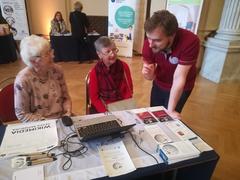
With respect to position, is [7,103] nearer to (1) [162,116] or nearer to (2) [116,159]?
(2) [116,159]

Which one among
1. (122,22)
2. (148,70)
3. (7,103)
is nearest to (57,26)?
(122,22)

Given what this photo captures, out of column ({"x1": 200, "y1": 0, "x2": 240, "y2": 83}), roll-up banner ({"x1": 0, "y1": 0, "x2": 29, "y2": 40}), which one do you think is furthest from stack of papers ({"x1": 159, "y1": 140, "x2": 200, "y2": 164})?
roll-up banner ({"x1": 0, "y1": 0, "x2": 29, "y2": 40})

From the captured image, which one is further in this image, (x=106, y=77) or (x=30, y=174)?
(x=106, y=77)

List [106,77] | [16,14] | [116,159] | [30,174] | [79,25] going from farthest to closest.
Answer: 1. [16,14]
2. [79,25]
3. [106,77]
4. [116,159]
5. [30,174]

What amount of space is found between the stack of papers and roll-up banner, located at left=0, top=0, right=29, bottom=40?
247 inches

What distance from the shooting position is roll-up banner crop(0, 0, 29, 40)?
5797 mm

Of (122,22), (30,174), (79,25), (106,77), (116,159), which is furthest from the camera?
(122,22)

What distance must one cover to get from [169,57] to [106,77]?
0.60m

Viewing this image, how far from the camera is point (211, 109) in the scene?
290 centimetres

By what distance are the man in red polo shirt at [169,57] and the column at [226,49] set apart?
2.66 m

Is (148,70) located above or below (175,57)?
below

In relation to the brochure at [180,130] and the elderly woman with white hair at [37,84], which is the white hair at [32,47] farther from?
the brochure at [180,130]

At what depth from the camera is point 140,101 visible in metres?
2.99

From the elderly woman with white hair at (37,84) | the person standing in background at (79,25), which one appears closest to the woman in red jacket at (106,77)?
the elderly woman with white hair at (37,84)
